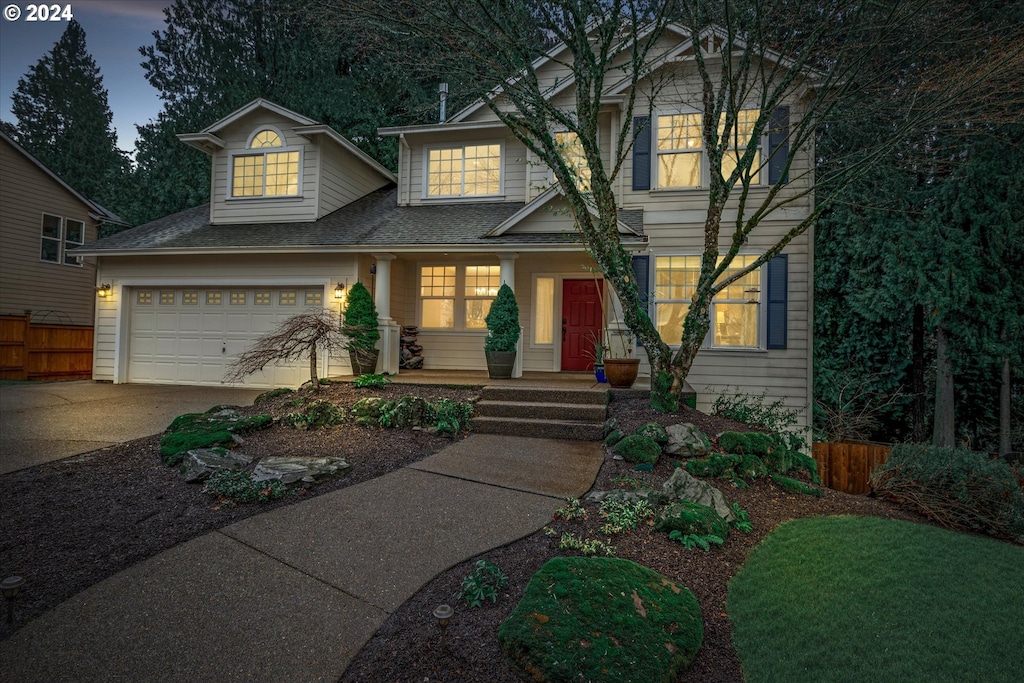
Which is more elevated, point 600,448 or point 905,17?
Answer: point 905,17

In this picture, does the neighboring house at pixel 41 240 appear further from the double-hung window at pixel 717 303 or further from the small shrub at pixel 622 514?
the small shrub at pixel 622 514

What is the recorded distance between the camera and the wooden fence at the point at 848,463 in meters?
7.86

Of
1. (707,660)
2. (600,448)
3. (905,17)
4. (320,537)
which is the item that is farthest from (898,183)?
(320,537)

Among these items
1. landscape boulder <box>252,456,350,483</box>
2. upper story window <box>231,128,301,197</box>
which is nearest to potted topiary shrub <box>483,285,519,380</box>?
landscape boulder <box>252,456,350,483</box>

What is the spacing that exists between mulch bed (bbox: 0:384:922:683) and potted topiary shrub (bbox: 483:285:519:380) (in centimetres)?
249

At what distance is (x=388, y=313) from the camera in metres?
Answer: 9.75

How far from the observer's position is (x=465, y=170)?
36.9ft

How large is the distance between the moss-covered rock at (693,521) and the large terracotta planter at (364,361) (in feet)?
21.2

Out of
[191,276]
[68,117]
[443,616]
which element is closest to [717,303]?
[443,616]

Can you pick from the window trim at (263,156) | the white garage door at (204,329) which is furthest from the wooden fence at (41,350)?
the window trim at (263,156)

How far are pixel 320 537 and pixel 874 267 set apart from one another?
10342mm

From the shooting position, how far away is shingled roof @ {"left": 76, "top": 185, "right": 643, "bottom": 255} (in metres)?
9.17

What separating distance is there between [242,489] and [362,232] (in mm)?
6644

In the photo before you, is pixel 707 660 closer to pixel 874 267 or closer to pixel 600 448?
pixel 600 448
